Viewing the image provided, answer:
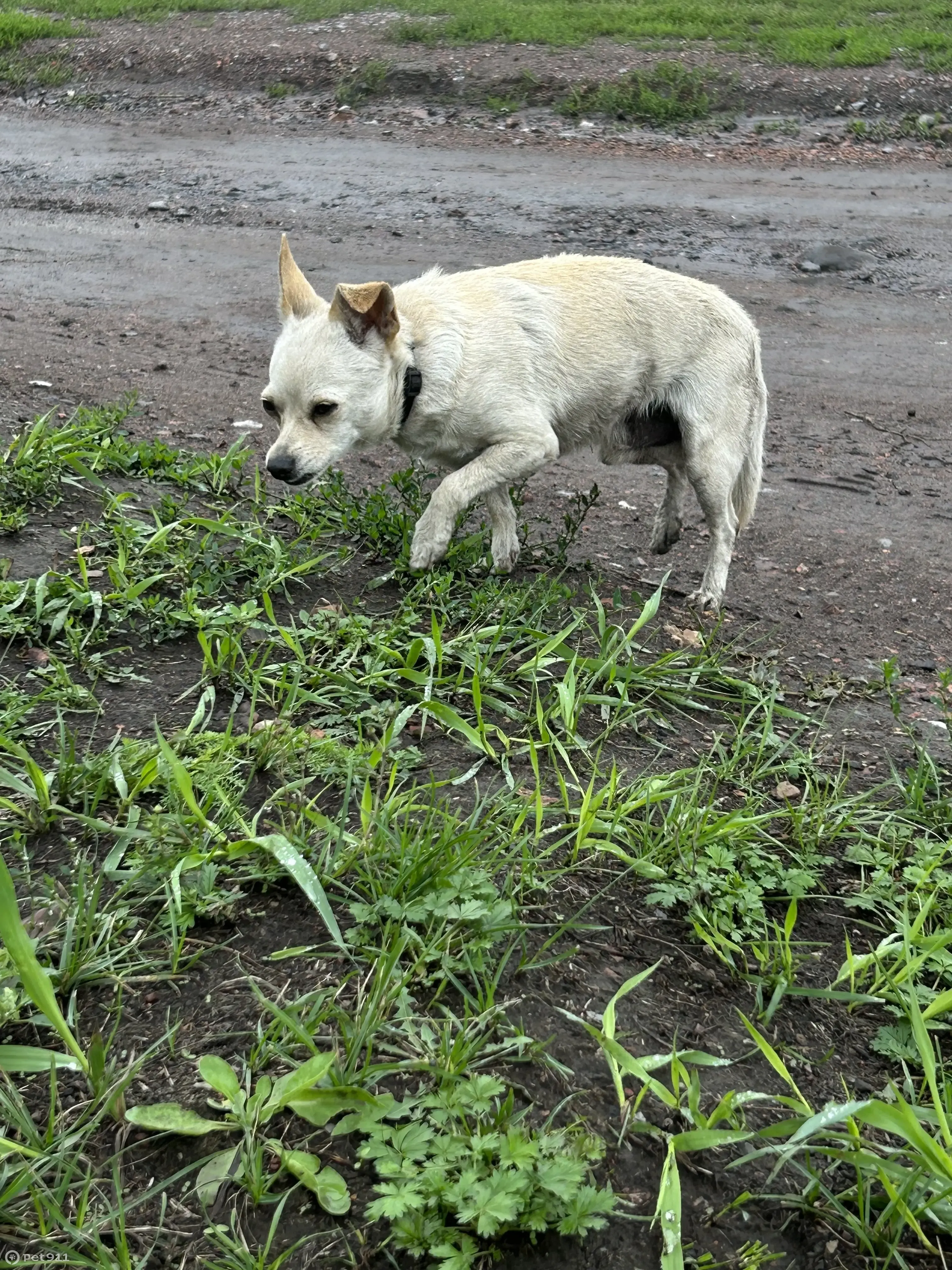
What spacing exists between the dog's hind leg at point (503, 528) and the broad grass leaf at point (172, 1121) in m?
2.88

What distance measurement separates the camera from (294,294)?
448 cm

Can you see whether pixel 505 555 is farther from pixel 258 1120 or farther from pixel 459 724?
pixel 258 1120

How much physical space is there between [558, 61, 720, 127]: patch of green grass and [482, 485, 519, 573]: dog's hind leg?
9.33 meters

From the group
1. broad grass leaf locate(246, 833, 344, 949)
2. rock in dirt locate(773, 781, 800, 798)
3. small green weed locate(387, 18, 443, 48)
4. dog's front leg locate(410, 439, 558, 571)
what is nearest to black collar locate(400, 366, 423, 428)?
dog's front leg locate(410, 439, 558, 571)

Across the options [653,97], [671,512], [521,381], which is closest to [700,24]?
[653,97]

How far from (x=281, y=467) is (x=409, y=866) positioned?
80.6 inches

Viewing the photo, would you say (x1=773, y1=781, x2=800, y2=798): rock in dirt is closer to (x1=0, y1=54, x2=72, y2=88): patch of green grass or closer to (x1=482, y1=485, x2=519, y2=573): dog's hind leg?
(x1=482, y1=485, x2=519, y2=573): dog's hind leg

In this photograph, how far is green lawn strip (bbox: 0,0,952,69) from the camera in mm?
13156

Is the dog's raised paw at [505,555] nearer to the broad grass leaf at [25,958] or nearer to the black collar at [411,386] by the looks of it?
the black collar at [411,386]

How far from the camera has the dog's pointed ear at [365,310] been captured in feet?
13.4

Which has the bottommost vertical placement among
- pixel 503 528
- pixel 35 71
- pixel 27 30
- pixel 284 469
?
pixel 503 528

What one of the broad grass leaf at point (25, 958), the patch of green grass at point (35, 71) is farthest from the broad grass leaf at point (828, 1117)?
the patch of green grass at point (35, 71)

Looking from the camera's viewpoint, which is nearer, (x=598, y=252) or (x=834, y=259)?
(x=598, y=252)

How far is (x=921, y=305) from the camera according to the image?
8.39m
